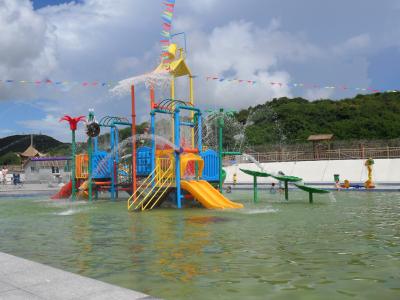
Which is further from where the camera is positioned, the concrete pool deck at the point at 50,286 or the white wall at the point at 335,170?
the white wall at the point at 335,170

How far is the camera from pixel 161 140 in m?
15.7

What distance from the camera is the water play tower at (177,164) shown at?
596 inches

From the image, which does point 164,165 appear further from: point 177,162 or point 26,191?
point 26,191

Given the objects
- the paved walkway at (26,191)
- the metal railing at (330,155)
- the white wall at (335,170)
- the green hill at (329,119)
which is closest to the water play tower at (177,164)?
the paved walkway at (26,191)

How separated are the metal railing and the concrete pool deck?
1479 inches

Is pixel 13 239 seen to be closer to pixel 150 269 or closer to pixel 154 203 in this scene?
pixel 150 269

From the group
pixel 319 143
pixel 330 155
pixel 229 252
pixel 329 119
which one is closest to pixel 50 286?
pixel 229 252

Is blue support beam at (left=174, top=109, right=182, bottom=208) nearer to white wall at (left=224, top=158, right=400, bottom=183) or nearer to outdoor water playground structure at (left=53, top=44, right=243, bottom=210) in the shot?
outdoor water playground structure at (left=53, top=44, right=243, bottom=210)

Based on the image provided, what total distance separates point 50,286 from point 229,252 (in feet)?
10.4

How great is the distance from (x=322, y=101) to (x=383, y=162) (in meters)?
43.9

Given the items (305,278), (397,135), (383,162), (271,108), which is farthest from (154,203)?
Result: (271,108)

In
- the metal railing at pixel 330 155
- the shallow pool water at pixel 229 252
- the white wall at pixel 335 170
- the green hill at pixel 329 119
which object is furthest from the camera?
the green hill at pixel 329 119

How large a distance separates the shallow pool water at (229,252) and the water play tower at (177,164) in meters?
2.92

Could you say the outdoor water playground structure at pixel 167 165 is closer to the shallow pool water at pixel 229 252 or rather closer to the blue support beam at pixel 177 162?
the blue support beam at pixel 177 162
